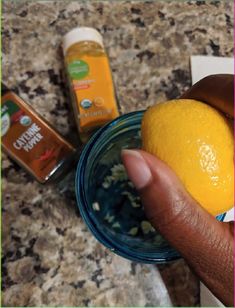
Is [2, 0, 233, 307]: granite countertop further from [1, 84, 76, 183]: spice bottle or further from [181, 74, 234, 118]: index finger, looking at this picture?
[181, 74, 234, 118]: index finger

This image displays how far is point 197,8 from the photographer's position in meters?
0.66

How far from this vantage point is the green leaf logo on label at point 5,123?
562 millimetres

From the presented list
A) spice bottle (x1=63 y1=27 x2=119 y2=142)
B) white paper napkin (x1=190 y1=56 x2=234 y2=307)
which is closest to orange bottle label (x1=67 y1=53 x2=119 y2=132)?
spice bottle (x1=63 y1=27 x2=119 y2=142)

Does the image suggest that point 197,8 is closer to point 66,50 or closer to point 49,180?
point 66,50

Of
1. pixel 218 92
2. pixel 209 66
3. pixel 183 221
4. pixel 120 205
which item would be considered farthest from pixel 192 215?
pixel 209 66

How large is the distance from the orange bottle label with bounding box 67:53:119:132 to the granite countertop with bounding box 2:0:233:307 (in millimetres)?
44

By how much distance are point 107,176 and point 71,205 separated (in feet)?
0.22

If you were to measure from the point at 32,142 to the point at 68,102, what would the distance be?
0.09 m

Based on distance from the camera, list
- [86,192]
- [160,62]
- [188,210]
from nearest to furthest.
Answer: [188,210] → [86,192] → [160,62]

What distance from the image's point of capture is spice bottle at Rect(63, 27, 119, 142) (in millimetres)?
563

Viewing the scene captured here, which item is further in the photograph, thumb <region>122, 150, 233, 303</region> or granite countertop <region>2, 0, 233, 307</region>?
granite countertop <region>2, 0, 233, 307</region>

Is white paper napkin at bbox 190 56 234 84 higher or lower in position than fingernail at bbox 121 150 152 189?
lower

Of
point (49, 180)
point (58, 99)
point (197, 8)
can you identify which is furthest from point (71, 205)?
point (197, 8)

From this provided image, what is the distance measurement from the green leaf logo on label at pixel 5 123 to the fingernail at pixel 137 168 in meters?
0.26
